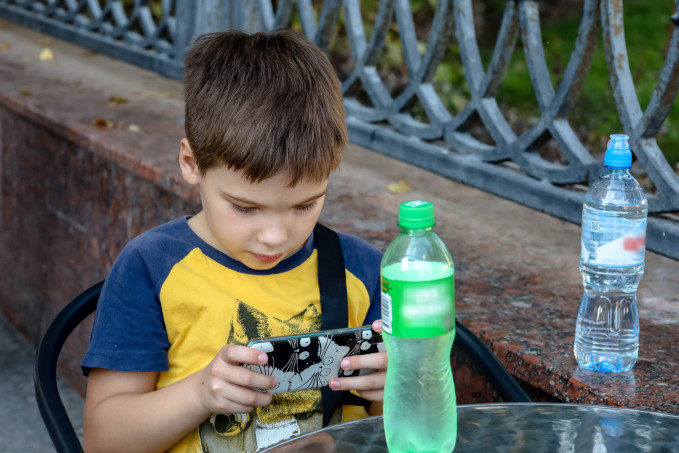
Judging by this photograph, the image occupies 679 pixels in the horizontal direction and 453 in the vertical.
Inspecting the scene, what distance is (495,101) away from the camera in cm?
320

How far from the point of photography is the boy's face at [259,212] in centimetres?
175

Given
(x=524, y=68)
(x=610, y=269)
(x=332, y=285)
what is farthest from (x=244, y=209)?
(x=524, y=68)

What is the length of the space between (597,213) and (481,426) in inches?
23.4

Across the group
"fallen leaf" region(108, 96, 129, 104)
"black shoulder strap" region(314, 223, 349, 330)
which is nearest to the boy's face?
"black shoulder strap" region(314, 223, 349, 330)

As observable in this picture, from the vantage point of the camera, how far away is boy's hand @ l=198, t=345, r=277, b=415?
5.16 ft

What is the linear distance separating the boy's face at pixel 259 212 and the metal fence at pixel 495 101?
1213mm

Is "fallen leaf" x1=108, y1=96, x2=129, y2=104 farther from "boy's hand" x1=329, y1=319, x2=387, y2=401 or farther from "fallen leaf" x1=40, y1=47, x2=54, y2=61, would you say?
"boy's hand" x1=329, y1=319, x2=387, y2=401

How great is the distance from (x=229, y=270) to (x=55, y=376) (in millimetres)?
393

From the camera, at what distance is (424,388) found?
1.48m

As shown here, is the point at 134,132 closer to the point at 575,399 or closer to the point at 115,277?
the point at 115,277

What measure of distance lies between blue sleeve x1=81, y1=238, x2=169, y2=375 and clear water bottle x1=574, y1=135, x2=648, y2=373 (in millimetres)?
894

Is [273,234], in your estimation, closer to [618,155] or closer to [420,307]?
[420,307]

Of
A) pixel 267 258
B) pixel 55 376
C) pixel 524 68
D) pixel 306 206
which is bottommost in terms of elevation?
pixel 524 68

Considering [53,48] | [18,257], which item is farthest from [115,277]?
[53,48]
